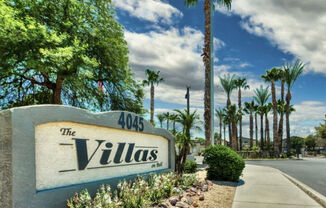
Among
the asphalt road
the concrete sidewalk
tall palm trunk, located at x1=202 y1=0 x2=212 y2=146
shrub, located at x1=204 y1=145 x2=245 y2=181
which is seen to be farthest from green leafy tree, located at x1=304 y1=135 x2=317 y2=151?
shrub, located at x1=204 y1=145 x2=245 y2=181

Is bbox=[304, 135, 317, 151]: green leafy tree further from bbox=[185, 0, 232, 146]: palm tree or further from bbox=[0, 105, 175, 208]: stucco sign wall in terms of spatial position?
bbox=[0, 105, 175, 208]: stucco sign wall

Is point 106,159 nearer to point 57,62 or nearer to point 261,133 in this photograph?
point 57,62

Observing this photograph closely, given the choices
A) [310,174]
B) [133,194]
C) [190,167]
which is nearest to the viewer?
[133,194]

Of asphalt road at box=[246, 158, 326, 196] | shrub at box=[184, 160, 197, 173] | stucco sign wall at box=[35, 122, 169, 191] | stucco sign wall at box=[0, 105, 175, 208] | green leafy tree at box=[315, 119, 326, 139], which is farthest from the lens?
green leafy tree at box=[315, 119, 326, 139]

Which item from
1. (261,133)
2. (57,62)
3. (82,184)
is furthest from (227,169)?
(261,133)

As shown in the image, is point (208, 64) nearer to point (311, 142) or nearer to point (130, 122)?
point (130, 122)

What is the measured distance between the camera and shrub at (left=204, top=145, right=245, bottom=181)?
413 inches

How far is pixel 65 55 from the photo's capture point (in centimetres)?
1216

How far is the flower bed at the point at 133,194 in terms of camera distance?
16.8ft

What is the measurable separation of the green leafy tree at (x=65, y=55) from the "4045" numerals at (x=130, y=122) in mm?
6219

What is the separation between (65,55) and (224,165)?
909 cm

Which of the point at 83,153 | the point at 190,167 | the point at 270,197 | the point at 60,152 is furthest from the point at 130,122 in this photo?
the point at 190,167

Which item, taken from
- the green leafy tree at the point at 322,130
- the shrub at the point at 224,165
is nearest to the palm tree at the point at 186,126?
the shrub at the point at 224,165

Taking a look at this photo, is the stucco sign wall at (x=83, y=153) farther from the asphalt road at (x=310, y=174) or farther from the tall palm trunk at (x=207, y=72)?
the tall palm trunk at (x=207, y=72)
